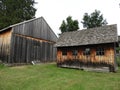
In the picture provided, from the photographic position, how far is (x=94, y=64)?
609 inches

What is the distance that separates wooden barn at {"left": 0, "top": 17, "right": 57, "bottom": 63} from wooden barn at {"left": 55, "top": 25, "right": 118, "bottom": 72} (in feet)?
17.7

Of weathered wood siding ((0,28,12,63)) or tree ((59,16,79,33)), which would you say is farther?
tree ((59,16,79,33))

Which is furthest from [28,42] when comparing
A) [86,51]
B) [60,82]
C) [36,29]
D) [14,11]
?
[14,11]

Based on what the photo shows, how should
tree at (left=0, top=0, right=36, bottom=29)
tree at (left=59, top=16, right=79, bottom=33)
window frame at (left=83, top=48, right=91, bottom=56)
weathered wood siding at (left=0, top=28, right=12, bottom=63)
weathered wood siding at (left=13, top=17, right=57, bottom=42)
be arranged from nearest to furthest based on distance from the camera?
1. window frame at (left=83, top=48, right=91, bottom=56)
2. weathered wood siding at (left=0, top=28, right=12, bottom=63)
3. weathered wood siding at (left=13, top=17, right=57, bottom=42)
4. tree at (left=0, top=0, right=36, bottom=29)
5. tree at (left=59, top=16, right=79, bottom=33)

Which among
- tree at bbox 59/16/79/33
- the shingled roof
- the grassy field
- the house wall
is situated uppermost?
tree at bbox 59/16/79/33

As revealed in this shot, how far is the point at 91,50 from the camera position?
15953 millimetres

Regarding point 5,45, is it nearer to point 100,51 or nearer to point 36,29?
point 36,29

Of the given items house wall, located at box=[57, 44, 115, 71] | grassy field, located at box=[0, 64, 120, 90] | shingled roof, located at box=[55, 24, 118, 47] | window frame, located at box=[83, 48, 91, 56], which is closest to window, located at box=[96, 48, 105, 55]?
house wall, located at box=[57, 44, 115, 71]

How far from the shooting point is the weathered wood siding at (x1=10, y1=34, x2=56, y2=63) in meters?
19.8

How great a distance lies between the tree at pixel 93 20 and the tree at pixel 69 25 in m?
12.5

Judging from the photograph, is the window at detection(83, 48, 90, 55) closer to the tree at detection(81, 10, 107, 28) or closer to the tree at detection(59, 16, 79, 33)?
the tree at detection(59, 16, 79, 33)

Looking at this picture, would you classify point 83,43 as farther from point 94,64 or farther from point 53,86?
point 53,86

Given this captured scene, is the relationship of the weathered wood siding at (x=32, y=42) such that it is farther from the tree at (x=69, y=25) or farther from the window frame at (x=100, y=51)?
the tree at (x=69, y=25)

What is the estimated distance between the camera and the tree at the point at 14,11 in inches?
1377
